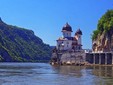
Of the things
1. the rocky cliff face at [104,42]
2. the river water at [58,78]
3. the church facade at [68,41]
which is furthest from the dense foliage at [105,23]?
the river water at [58,78]

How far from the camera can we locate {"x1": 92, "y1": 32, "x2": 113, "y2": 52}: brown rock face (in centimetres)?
13838

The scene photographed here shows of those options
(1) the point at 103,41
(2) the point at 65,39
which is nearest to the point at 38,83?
(1) the point at 103,41

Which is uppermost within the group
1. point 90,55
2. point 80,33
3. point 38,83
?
point 80,33

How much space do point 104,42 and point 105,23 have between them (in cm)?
677

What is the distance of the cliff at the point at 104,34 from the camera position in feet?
455

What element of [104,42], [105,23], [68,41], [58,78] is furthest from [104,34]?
[58,78]

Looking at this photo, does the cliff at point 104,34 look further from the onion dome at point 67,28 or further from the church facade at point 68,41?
the onion dome at point 67,28

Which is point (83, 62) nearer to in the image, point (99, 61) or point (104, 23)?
point (99, 61)

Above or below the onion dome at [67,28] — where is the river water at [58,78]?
below

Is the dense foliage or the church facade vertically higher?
the dense foliage

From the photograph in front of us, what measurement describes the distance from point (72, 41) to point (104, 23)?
18.2 metres

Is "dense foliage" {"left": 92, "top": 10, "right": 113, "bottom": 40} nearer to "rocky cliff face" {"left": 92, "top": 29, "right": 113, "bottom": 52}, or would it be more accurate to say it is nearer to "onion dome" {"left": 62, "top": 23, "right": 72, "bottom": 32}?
"rocky cliff face" {"left": 92, "top": 29, "right": 113, "bottom": 52}

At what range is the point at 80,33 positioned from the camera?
163m

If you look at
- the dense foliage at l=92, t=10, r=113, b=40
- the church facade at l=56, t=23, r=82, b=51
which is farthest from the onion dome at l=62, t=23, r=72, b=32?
the dense foliage at l=92, t=10, r=113, b=40
